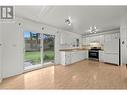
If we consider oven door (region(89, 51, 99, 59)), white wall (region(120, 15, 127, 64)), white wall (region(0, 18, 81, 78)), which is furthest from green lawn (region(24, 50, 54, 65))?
white wall (region(120, 15, 127, 64))

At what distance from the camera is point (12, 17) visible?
13.4 ft

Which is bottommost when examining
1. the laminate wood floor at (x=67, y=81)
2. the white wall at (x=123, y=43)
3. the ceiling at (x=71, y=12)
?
the laminate wood floor at (x=67, y=81)

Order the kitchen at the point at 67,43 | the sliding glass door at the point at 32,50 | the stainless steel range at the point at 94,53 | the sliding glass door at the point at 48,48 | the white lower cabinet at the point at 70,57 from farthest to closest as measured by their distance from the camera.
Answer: the stainless steel range at the point at 94,53 → the white lower cabinet at the point at 70,57 → the sliding glass door at the point at 48,48 → the sliding glass door at the point at 32,50 → the kitchen at the point at 67,43

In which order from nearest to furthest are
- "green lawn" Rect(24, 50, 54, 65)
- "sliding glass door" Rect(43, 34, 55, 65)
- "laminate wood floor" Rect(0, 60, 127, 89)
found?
"laminate wood floor" Rect(0, 60, 127, 89)
"green lawn" Rect(24, 50, 54, 65)
"sliding glass door" Rect(43, 34, 55, 65)

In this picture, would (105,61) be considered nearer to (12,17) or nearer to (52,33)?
(52,33)

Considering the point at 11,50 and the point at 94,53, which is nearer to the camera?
the point at 11,50

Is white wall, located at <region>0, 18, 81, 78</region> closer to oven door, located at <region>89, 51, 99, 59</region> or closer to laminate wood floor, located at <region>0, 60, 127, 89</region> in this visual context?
laminate wood floor, located at <region>0, 60, 127, 89</region>

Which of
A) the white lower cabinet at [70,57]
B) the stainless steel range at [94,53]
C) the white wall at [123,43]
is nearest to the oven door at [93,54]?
the stainless steel range at [94,53]

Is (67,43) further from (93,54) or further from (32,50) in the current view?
(32,50)

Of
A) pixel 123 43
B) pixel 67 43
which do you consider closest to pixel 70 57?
pixel 67 43

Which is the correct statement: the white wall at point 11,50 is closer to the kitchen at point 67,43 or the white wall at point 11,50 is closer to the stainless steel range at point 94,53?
the kitchen at point 67,43

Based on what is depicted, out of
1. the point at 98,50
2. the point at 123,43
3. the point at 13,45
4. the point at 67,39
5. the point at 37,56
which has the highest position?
the point at 67,39
